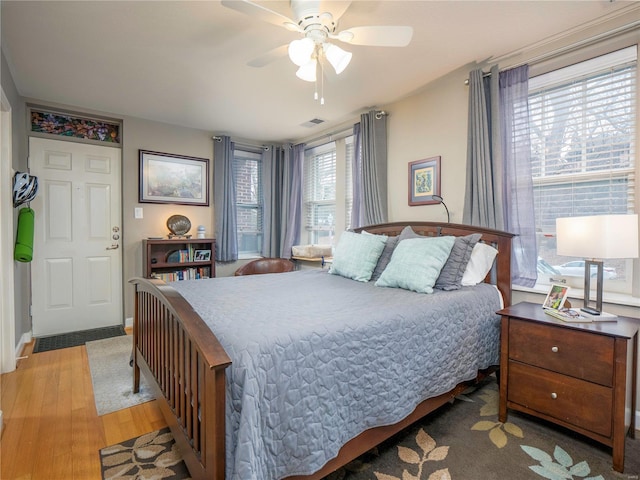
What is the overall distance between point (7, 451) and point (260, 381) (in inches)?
63.4

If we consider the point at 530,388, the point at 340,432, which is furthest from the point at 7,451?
the point at 530,388

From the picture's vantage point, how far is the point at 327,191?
4301 mm

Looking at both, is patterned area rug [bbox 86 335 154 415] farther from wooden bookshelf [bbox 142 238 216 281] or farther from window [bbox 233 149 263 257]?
window [bbox 233 149 263 257]

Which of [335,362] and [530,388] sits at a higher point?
[335,362]

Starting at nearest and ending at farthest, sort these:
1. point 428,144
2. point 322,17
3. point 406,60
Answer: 1. point 322,17
2. point 406,60
3. point 428,144

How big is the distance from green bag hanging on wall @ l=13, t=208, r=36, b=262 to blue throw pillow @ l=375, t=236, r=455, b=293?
9.92ft

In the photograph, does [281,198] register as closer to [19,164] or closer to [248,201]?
[248,201]

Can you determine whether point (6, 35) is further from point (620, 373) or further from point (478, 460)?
point (620, 373)

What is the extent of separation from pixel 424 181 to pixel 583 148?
3.82 feet

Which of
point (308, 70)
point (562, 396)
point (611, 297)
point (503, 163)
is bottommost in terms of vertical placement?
point (562, 396)

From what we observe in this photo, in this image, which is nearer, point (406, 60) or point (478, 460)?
point (478, 460)

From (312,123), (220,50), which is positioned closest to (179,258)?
Result: (312,123)

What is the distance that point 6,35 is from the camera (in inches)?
82.7

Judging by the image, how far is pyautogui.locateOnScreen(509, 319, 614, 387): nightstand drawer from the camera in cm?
150
